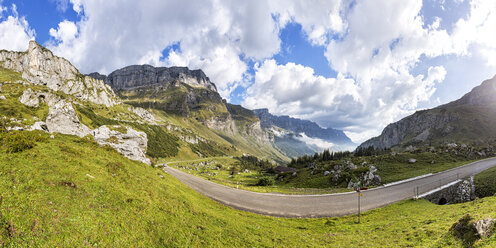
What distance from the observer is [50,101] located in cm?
13600

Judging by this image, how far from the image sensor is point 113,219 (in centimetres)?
1198

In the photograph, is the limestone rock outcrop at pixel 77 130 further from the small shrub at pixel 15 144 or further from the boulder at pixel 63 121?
the small shrub at pixel 15 144

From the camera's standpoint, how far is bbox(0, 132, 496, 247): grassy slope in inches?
374

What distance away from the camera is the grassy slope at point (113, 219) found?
9.50 meters

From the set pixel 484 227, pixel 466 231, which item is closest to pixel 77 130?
pixel 466 231

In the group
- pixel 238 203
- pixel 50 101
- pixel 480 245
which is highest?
pixel 50 101

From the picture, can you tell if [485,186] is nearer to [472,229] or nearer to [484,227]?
[472,229]

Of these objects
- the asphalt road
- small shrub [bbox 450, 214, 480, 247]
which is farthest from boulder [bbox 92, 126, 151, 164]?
small shrub [bbox 450, 214, 480, 247]

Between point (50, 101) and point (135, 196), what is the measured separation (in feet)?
598

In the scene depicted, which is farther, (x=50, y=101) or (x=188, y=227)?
(x=50, y=101)

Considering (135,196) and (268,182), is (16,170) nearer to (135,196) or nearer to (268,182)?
(135,196)

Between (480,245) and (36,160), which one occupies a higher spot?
(36,160)

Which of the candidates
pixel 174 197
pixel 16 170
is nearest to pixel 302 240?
pixel 174 197

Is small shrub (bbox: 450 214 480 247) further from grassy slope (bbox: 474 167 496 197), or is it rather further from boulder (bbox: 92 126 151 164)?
boulder (bbox: 92 126 151 164)
